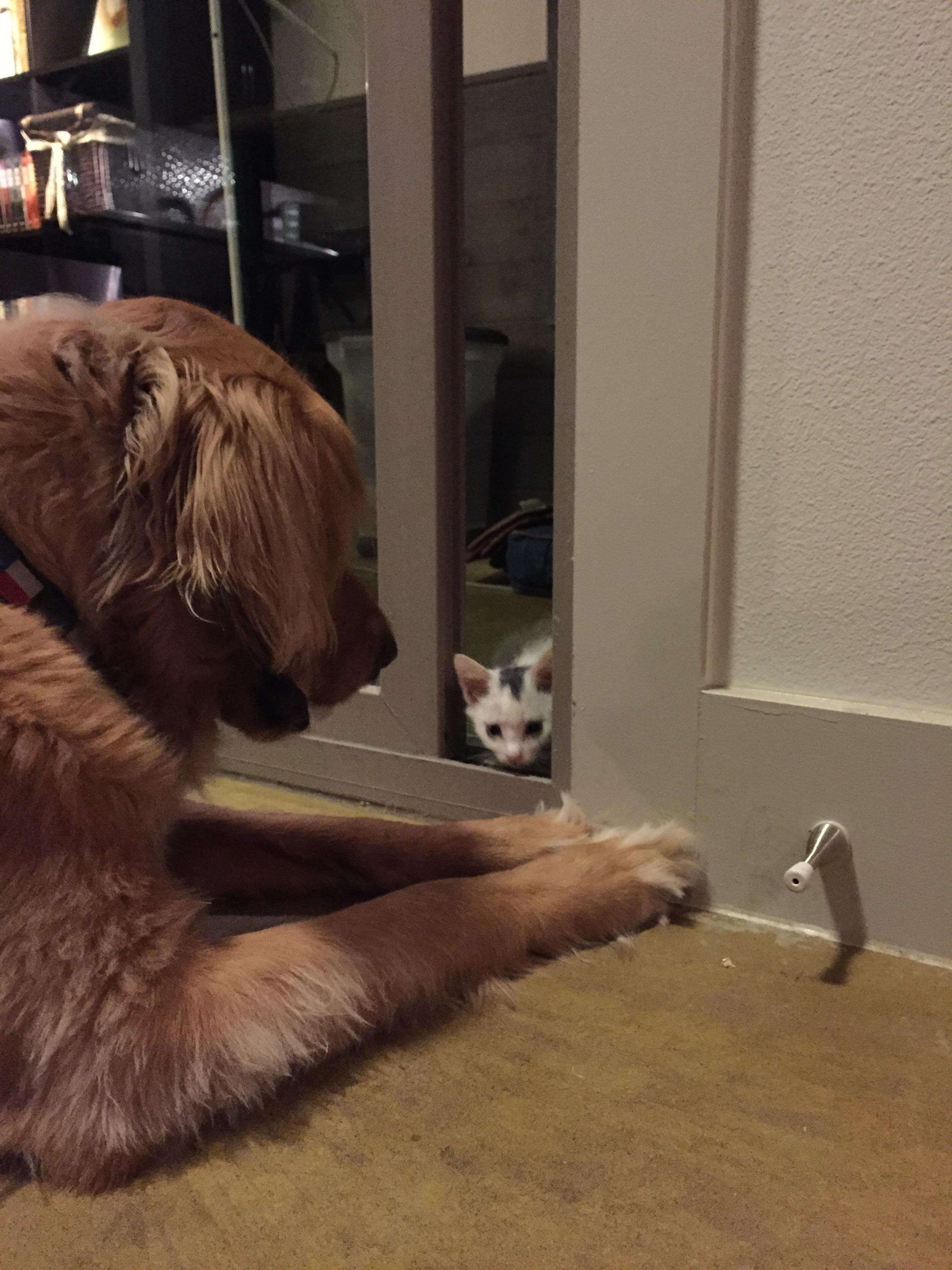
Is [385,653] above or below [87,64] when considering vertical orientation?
below

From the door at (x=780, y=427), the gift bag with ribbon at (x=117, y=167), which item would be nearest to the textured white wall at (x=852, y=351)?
the door at (x=780, y=427)

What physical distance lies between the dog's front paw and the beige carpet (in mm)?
74

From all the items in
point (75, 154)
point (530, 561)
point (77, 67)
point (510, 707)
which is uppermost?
point (77, 67)

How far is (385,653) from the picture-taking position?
3.26ft

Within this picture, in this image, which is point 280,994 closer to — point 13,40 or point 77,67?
point 77,67

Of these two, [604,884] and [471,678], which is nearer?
[604,884]

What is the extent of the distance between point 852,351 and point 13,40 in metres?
2.62

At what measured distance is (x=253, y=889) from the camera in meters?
1.10

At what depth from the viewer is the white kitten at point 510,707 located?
1378 millimetres

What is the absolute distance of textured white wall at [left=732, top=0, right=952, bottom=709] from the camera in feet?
2.81

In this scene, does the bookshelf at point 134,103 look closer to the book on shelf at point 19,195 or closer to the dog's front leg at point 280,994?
the book on shelf at point 19,195

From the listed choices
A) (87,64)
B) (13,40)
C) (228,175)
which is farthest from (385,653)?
(13,40)

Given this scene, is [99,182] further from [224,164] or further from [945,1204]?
[945,1204]

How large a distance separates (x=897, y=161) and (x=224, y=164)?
1.80 meters
